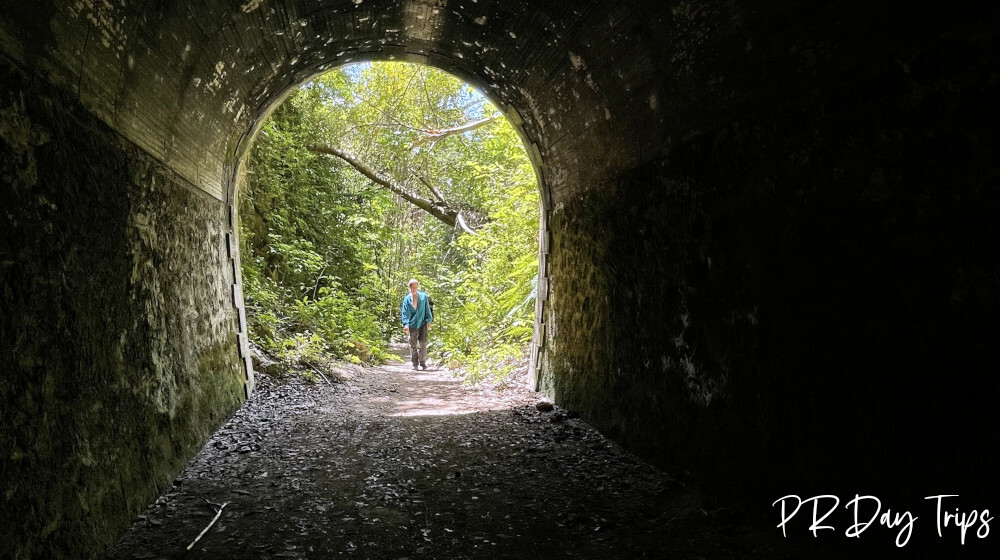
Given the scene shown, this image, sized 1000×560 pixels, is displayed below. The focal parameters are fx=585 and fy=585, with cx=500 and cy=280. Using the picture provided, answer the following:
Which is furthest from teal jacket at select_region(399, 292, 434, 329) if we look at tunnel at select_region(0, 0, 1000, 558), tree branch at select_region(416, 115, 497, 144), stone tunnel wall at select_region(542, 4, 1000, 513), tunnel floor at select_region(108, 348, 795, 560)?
stone tunnel wall at select_region(542, 4, 1000, 513)

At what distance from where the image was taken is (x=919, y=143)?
6.77 ft

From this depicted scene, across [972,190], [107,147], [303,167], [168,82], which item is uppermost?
[303,167]

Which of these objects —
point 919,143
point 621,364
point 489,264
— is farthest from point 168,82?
point 489,264

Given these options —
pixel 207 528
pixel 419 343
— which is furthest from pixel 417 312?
pixel 207 528

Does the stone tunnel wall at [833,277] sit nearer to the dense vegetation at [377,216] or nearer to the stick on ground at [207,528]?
the stick on ground at [207,528]

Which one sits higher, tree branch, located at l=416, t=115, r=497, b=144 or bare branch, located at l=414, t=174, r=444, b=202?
tree branch, located at l=416, t=115, r=497, b=144

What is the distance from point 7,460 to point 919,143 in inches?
130

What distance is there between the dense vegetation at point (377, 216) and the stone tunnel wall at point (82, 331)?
4.02 meters

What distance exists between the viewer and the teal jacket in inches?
419

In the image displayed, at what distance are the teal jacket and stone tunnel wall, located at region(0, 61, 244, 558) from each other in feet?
21.1

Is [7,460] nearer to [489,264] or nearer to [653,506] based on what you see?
[653,506]

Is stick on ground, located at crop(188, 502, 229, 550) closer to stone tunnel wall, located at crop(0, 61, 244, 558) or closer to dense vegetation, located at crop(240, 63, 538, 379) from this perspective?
stone tunnel wall, located at crop(0, 61, 244, 558)

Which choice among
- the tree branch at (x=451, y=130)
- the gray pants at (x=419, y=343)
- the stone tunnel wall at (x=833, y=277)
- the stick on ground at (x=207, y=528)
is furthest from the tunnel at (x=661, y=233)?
the gray pants at (x=419, y=343)

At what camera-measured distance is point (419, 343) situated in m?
11.2
